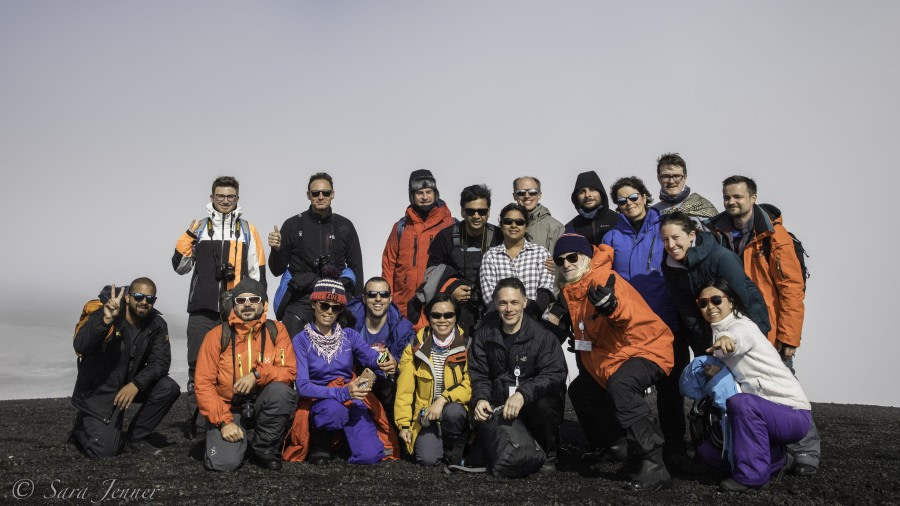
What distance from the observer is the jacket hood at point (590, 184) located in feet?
23.2

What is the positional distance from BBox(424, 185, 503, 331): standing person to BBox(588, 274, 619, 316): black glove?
1690mm

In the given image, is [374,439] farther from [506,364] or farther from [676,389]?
[676,389]

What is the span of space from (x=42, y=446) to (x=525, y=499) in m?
5.32

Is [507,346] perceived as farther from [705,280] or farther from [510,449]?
[705,280]

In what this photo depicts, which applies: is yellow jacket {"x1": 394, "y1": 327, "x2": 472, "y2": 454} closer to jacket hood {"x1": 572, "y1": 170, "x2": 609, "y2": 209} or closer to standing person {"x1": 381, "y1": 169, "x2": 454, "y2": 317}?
standing person {"x1": 381, "y1": 169, "x2": 454, "y2": 317}

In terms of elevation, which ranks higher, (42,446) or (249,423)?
(249,423)

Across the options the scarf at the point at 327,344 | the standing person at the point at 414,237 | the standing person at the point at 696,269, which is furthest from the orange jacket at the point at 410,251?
the standing person at the point at 696,269

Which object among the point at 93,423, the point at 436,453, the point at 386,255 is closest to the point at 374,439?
the point at 436,453

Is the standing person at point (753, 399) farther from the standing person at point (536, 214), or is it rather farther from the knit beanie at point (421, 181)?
the knit beanie at point (421, 181)

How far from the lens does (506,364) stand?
5.98 meters

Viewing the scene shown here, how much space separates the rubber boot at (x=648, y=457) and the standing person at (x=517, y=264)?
1649 mm

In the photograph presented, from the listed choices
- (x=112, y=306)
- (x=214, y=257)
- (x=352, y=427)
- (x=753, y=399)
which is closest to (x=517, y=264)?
(x=352, y=427)

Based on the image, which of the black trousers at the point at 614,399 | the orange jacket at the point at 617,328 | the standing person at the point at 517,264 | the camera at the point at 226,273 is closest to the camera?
the black trousers at the point at 614,399

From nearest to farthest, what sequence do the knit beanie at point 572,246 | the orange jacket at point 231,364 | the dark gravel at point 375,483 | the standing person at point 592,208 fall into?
1. the dark gravel at point 375,483
2. the knit beanie at point 572,246
3. the orange jacket at point 231,364
4. the standing person at point 592,208
